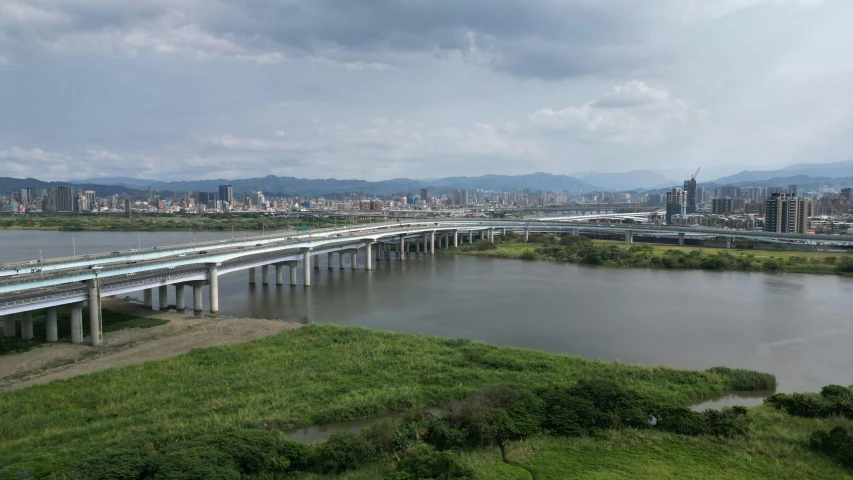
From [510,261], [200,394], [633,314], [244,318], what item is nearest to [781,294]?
[633,314]

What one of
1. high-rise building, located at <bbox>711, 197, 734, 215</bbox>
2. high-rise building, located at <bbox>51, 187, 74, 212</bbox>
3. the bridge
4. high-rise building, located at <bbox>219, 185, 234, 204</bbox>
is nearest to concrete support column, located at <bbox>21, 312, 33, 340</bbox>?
the bridge

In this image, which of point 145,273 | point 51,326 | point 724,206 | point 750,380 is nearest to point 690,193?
point 724,206

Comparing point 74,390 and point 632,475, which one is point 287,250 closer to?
point 74,390

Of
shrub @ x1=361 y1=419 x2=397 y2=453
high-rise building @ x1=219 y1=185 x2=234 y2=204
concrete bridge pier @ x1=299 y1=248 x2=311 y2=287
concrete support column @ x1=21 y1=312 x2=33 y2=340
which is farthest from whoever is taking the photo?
high-rise building @ x1=219 y1=185 x2=234 y2=204

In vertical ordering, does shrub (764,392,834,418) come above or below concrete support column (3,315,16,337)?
below

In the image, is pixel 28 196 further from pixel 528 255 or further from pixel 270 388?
pixel 270 388

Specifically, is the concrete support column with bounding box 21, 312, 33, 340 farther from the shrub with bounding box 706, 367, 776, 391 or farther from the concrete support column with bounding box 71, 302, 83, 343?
the shrub with bounding box 706, 367, 776, 391
